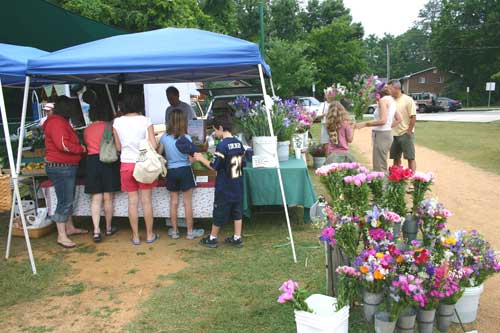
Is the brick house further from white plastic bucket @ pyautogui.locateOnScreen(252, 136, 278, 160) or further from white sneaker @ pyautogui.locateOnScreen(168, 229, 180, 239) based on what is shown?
white sneaker @ pyautogui.locateOnScreen(168, 229, 180, 239)

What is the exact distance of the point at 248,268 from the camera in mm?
4219

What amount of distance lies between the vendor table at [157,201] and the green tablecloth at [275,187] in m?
0.44

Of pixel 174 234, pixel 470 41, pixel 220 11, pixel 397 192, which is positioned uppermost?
pixel 470 41

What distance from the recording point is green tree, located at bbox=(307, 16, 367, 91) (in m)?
38.7

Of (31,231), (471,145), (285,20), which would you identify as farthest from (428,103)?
(31,231)

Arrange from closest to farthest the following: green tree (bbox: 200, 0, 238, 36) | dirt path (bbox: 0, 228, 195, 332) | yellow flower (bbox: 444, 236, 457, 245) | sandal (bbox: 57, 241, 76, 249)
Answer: yellow flower (bbox: 444, 236, 457, 245), dirt path (bbox: 0, 228, 195, 332), sandal (bbox: 57, 241, 76, 249), green tree (bbox: 200, 0, 238, 36)

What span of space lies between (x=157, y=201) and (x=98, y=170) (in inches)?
30.2

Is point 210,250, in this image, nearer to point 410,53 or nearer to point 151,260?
point 151,260

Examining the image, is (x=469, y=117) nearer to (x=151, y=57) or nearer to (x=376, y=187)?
(x=151, y=57)

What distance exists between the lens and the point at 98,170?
4.98 meters

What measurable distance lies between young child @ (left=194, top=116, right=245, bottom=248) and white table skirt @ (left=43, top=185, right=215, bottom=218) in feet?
1.50

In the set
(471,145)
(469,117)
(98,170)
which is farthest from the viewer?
(469,117)

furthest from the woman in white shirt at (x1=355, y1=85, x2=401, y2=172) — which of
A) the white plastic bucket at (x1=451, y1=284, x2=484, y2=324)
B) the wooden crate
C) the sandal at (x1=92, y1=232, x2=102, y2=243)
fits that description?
the wooden crate

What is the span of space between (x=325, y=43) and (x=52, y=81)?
36172mm
